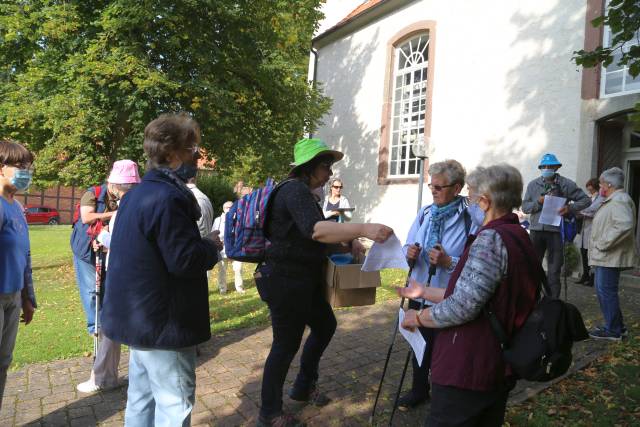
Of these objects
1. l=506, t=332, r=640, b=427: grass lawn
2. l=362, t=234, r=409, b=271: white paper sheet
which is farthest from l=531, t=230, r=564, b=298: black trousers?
l=362, t=234, r=409, b=271: white paper sheet

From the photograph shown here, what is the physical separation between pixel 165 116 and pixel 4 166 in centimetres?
128

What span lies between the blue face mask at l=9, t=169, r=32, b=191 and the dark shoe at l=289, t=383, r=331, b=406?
241cm

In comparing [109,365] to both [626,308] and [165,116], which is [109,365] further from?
[626,308]

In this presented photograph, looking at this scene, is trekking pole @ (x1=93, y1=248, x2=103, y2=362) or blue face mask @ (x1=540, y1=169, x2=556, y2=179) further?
blue face mask @ (x1=540, y1=169, x2=556, y2=179)

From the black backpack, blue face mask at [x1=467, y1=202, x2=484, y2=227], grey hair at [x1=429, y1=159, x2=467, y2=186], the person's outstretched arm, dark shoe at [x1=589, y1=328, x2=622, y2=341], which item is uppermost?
grey hair at [x1=429, y1=159, x2=467, y2=186]

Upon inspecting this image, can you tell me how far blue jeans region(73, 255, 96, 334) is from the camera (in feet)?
14.4

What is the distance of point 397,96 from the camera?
48.6ft

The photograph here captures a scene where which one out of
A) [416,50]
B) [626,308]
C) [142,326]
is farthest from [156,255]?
[416,50]

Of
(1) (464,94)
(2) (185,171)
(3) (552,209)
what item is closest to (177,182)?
(2) (185,171)

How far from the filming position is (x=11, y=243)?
2773 mm

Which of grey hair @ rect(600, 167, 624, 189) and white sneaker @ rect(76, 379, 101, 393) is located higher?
grey hair @ rect(600, 167, 624, 189)

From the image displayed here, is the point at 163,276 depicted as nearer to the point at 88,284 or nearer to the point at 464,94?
the point at 88,284

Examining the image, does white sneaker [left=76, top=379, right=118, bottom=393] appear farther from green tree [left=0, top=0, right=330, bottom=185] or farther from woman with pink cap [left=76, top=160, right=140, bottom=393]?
green tree [left=0, top=0, right=330, bottom=185]

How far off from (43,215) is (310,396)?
1829 inches
